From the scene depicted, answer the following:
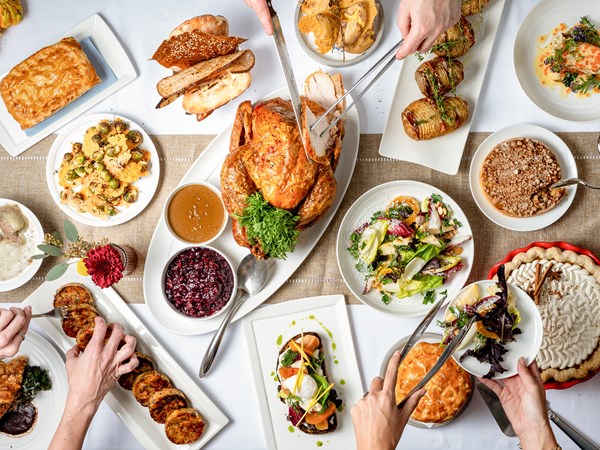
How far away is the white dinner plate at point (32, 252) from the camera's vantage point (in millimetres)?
2742

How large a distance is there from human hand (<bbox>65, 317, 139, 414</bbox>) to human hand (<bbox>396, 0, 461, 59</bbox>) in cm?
182

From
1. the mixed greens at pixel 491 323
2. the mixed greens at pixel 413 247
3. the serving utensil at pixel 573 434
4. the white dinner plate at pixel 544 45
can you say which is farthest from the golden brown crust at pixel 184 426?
the white dinner plate at pixel 544 45

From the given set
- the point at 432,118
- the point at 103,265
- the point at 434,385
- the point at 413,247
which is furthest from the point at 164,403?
the point at 432,118

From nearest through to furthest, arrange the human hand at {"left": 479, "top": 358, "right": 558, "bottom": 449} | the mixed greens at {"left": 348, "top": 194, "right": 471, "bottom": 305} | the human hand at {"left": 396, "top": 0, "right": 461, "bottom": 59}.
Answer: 1. the human hand at {"left": 396, "top": 0, "right": 461, "bottom": 59}
2. the human hand at {"left": 479, "top": 358, "right": 558, "bottom": 449}
3. the mixed greens at {"left": 348, "top": 194, "right": 471, "bottom": 305}

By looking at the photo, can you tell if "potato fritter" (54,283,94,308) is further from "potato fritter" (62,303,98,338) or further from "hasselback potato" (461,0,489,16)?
"hasselback potato" (461,0,489,16)

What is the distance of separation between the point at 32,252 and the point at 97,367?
66 centimetres

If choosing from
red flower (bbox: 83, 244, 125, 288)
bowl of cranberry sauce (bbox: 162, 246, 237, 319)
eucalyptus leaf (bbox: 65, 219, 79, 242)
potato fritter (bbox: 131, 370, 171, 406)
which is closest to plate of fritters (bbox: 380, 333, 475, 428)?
bowl of cranberry sauce (bbox: 162, 246, 237, 319)

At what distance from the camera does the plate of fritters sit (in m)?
2.52

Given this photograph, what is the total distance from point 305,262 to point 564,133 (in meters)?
1.39

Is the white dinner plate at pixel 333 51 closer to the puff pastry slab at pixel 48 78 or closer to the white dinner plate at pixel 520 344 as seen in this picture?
the puff pastry slab at pixel 48 78

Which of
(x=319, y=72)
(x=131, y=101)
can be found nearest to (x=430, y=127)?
(x=319, y=72)

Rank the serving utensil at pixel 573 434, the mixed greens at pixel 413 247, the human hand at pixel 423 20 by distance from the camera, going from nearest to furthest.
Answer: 1. the human hand at pixel 423 20
2. the serving utensil at pixel 573 434
3. the mixed greens at pixel 413 247

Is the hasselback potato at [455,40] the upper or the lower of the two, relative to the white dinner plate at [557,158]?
upper

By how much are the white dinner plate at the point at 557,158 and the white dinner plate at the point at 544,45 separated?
13cm
